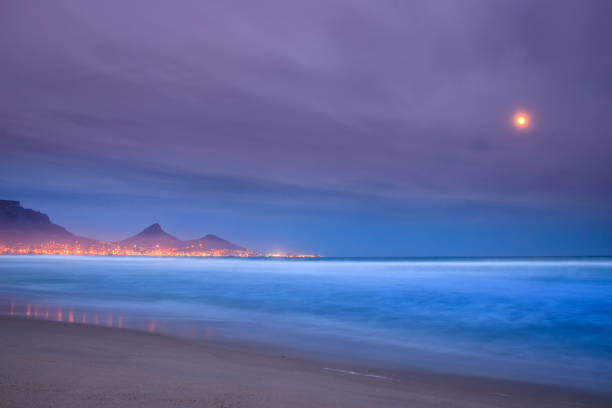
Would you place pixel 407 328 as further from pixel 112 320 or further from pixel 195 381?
pixel 195 381

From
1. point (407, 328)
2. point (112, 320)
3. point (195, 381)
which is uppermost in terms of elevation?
point (195, 381)

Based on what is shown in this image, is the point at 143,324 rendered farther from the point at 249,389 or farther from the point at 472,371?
the point at 472,371

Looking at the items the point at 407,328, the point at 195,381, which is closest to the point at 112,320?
the point at 195,381

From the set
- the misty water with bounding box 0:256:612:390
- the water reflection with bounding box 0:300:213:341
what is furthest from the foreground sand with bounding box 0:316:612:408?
the water reflection with bounding box 0:300:213:341

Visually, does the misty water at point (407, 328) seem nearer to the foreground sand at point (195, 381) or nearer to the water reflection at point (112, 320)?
the water reflection at point (112, 320)

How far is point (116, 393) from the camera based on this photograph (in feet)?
12.8

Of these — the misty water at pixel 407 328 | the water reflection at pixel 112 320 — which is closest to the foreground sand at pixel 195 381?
the misty water at pixel 407 328

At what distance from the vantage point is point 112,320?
39.8ft

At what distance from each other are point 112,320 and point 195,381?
899 centimetres

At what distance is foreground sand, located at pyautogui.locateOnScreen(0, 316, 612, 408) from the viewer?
387 centimetres

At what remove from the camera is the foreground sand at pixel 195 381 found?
12.7 ft

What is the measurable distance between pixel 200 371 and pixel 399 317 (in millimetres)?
12504

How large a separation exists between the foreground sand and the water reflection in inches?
84.5

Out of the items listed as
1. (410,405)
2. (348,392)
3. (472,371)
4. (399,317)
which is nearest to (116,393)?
(348,392)
